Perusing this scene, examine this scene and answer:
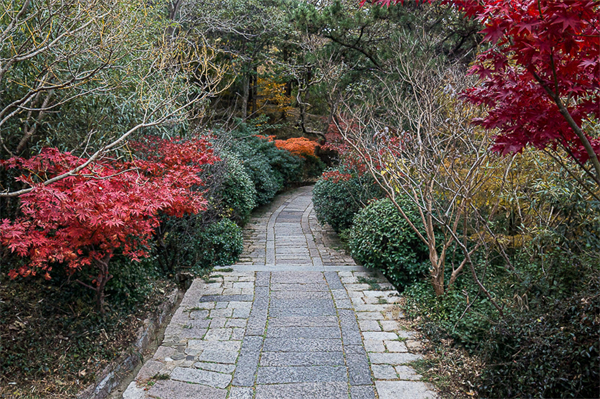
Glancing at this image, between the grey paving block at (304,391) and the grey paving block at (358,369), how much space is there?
0.12 metres

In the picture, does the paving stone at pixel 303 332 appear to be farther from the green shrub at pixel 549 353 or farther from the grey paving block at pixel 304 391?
the green shrub at pixel 549 353

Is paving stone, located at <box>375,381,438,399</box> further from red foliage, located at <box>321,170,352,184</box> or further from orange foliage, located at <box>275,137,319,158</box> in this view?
orange foliage, located at <box>275,137,319,158</box>

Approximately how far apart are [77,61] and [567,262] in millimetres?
4653

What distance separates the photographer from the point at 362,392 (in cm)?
280

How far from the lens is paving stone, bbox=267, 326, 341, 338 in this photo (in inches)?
143

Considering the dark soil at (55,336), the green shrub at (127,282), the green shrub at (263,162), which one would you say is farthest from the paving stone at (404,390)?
the green shrub at (263,162)

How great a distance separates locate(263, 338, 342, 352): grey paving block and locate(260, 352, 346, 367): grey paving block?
0.06m

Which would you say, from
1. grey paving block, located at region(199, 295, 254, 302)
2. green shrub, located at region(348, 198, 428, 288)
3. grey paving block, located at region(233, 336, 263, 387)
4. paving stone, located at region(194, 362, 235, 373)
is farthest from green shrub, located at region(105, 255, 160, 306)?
green shrub, located at region(348, 198, 428, 288)

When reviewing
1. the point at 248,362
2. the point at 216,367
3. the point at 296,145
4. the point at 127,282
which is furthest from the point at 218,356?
the point at 296,145

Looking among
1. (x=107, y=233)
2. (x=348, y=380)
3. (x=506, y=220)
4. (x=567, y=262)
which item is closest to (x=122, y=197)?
(x=107, y=233)

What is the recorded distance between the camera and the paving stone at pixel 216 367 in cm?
309

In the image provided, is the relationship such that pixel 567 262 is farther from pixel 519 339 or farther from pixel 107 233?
pixel 107 233

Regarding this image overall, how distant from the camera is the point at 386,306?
4266mm

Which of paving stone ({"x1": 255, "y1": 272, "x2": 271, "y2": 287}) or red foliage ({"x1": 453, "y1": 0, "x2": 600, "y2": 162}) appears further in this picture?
paving stone ({"x1": 255, "y1": 272, "x2": 271, "y2": 287})
